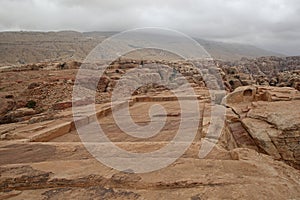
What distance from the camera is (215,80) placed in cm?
2712

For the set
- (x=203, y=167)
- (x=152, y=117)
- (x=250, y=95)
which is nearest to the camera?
(x=203, y=167)

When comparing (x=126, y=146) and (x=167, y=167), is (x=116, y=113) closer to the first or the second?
(x=126, y=146)

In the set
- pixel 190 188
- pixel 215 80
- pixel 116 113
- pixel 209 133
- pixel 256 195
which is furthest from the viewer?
pixel 215 80

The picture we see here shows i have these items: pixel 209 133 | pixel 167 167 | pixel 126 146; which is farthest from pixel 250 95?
pixel 167 167

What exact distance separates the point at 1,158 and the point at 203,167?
331 centimetres

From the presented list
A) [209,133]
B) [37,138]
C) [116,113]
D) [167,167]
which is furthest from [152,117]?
[167,167]

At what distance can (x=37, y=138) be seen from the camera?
5.95 meters

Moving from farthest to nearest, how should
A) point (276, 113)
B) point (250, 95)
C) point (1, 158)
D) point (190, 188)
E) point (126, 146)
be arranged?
point (250, 95)
point (276, 113)
point (126, 146)
point (1, 158)
point (190, 188)

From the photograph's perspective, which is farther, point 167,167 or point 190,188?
point 167,167

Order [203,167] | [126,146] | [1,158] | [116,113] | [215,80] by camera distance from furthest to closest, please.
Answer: [215,80], [116,113], [126,146], [1,158], [203,167]

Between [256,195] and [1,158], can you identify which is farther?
[1,158]

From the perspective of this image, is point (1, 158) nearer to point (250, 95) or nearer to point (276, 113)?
point (276, 113)

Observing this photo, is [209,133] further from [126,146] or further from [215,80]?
[215,80]

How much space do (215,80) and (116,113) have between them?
64.8ft
